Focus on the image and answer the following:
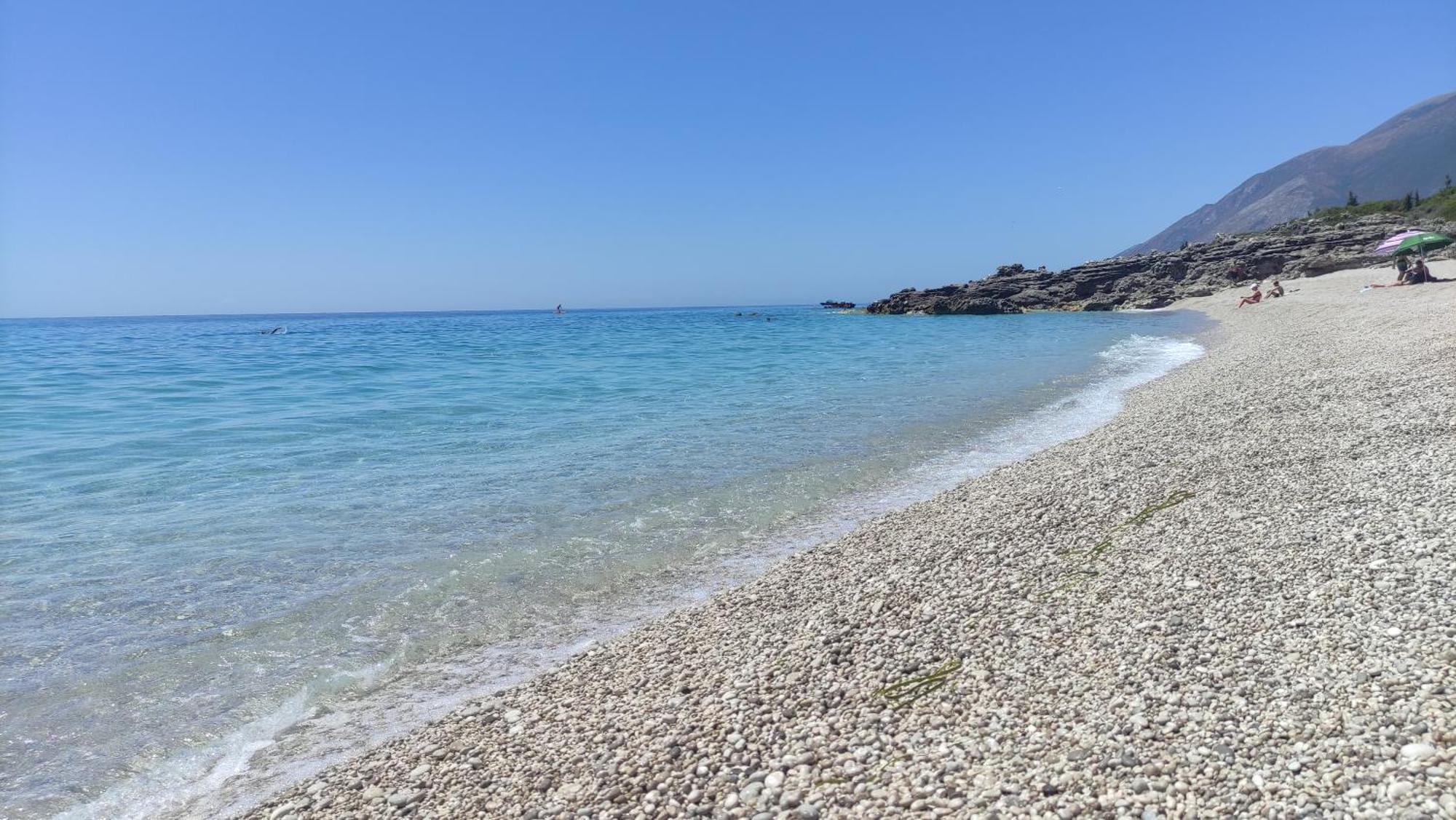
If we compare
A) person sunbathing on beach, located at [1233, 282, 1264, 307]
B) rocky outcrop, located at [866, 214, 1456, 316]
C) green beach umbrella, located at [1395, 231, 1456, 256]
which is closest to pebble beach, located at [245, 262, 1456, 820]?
green beach umbrella, located at [1395, 231, 1456, 256]

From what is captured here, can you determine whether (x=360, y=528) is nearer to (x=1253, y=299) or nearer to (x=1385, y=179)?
(x=1253, y=299)

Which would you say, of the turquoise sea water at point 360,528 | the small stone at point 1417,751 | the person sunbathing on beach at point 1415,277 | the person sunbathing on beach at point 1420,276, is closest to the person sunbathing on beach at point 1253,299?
the person sunbathing on beach at point 1415,277

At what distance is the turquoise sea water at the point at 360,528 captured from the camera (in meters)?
5.47

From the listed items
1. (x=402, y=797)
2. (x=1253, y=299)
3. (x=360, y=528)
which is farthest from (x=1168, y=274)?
(x=402, y=797)

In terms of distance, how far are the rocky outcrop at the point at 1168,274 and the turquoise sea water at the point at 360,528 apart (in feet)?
145

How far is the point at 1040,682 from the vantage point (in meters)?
4.36

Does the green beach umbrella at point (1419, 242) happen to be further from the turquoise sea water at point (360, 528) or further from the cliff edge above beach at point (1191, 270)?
the turquoise sea water at point (360, 528)

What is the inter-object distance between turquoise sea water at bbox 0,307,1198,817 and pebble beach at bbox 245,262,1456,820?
3.22 feet

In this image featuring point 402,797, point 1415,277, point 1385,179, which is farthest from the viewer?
point 1385,179

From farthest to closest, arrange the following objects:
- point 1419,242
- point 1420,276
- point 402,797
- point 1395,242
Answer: point 1395,242 → point 1419,242 → point 1420,276 → point 402,797

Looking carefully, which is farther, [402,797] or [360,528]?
[360,528]

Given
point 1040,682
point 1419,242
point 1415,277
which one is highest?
point 1419,242

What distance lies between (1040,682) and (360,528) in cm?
806

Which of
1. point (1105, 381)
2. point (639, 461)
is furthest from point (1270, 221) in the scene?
point (639, 461)
